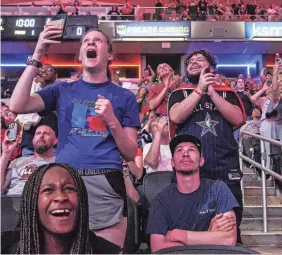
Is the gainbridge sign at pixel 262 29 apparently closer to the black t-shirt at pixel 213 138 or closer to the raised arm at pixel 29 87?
the black t-shirt at pixel 213 138

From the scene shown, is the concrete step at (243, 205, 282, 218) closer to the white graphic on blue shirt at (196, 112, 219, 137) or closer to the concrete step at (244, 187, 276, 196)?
the concrete step at (244, 187, 276, 196)

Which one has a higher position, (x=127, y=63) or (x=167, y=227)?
(x=127, y=63)

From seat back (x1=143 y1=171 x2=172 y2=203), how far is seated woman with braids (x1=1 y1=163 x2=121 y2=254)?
1.84m

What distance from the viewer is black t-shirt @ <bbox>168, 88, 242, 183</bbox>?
2.79 meters

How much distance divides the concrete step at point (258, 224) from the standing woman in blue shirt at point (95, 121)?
2.77 meters

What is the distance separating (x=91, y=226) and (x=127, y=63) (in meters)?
17.6

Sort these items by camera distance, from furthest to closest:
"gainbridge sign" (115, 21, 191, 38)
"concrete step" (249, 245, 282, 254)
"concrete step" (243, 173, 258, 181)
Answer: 1. "gainbridge sign" (115, 21, 191, 38)
2. "concrete step" (243, 173, 258, 181)
3. "concrete step" (249, 245, 282, 254)

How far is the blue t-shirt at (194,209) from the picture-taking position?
8.73 ft

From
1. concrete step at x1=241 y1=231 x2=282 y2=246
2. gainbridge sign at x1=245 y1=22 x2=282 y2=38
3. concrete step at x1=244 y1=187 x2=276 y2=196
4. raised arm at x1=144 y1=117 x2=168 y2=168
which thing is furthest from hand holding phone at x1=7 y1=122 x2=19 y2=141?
gainbridge sign at x1=245 y1=22 x2=282 y2=38

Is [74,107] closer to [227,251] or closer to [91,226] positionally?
[91,226]

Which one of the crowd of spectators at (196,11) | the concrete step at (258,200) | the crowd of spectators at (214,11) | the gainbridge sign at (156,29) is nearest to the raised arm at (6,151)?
the concrete step at (258,200)

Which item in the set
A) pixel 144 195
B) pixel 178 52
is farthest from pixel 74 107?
pixel 178 52

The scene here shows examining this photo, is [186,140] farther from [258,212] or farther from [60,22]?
[258,212]

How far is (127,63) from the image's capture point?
19438mm
